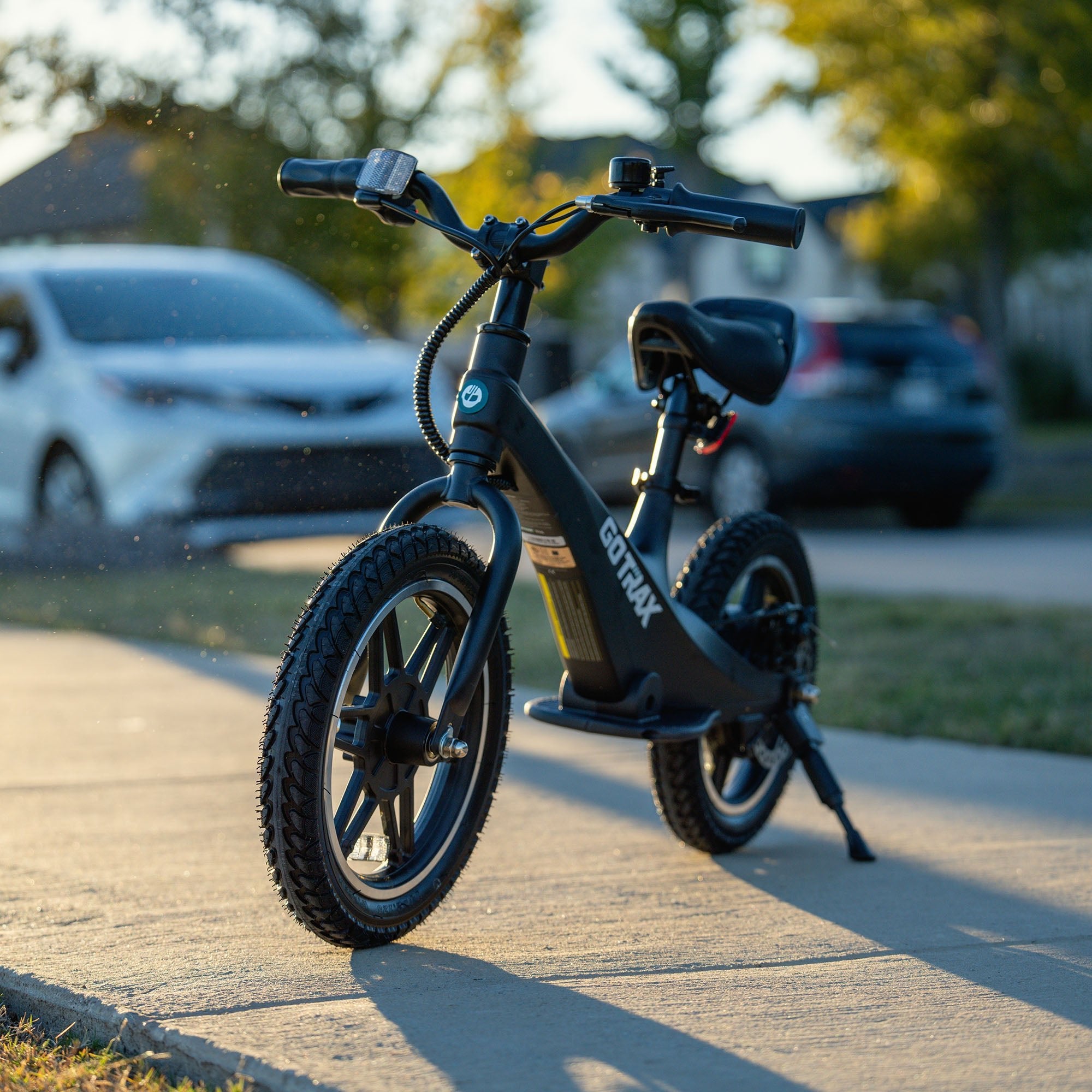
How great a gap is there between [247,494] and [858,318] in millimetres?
4970

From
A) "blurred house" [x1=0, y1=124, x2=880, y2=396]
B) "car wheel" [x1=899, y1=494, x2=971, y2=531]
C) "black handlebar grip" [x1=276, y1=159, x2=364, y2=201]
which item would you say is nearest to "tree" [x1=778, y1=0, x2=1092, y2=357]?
"blurred house" [x1=0, y1=124, x2=880, y2=396]

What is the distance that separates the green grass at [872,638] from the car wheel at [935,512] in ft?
14.6

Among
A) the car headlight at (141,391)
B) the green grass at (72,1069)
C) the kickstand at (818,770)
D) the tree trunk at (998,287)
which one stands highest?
the tree trunk at (998,287)

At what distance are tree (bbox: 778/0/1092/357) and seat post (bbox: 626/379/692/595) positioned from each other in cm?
1235

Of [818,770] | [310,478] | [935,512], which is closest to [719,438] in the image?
[818,770]

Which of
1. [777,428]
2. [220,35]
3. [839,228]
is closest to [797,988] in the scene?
[777,428]

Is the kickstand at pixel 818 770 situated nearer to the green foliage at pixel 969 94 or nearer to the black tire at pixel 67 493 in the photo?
the black tire at pixel 67 493

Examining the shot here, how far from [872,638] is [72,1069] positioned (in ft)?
15.2

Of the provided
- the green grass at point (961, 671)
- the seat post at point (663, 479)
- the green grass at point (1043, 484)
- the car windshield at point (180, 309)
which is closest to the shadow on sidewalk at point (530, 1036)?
the seat post at point (663, 479)

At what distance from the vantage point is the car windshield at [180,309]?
888 centimetres

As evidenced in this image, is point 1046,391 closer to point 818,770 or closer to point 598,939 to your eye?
point 818,770

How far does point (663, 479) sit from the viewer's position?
3.59 m

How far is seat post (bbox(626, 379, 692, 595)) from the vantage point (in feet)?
11.6

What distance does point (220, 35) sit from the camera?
467 inches
